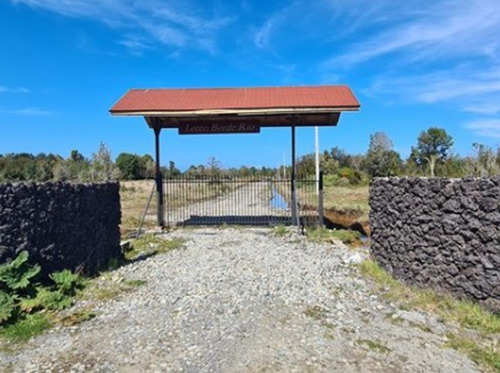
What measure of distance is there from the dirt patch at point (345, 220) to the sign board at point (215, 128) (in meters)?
7.52

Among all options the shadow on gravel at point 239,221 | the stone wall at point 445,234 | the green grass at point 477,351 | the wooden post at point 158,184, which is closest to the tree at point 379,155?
the shadow on gravel at point 239,221

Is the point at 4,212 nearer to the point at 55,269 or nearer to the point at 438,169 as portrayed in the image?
the point at 55,269

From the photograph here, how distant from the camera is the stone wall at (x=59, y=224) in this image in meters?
6.03

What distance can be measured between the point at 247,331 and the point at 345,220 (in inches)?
662

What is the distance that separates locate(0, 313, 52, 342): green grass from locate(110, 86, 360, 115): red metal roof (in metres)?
8.53

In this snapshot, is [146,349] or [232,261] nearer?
[146,349]

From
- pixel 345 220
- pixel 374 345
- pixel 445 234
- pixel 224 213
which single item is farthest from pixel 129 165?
pixel 374 345

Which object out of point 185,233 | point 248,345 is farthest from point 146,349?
point 185,233

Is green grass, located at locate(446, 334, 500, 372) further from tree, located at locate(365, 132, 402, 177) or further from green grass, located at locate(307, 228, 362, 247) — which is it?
tree, located at locate(365, 132, 402, 177)

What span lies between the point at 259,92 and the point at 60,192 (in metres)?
9.53

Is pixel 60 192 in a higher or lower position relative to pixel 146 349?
higher

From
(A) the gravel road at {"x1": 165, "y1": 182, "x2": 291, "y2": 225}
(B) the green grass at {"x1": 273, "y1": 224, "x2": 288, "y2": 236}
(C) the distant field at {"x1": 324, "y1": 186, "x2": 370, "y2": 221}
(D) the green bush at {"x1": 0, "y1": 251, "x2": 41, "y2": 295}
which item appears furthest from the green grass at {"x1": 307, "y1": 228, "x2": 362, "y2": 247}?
(D) the green bush at {"x1": 0, "y1": 251, "x2": 41, "y2": 295}

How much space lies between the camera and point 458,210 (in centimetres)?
582

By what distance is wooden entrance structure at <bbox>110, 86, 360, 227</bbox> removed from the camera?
42.1ft
